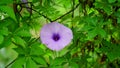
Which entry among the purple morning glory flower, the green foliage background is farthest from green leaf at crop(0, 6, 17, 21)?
the purple morning glory flower

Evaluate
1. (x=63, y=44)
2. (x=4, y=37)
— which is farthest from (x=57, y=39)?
(x=4, y=37)

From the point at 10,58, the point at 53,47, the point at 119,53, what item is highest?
the point at 53,47

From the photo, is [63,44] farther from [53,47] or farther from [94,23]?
[94,23]

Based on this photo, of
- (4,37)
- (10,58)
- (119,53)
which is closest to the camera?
(4,37)

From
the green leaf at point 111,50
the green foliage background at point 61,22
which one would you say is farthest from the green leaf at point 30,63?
the green leaf at point 111,50

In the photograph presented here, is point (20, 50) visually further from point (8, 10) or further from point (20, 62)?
point (8, 10)

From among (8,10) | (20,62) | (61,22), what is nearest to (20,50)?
(20,62)

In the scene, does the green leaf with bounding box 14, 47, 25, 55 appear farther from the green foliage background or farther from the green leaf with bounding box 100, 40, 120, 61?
the green leaf with bounding box 100, 40, 120, 61
